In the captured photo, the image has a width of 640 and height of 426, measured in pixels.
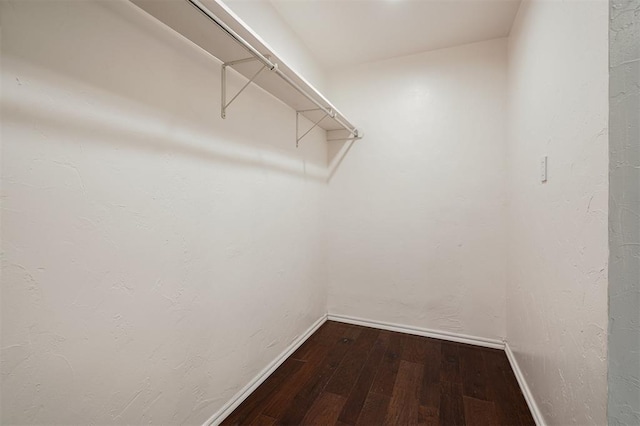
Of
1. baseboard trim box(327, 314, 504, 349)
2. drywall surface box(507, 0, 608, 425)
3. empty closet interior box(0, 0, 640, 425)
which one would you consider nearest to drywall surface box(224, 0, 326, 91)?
empty closet interior box(0, 0, 640, 425)

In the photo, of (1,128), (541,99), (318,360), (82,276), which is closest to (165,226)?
(82,276)

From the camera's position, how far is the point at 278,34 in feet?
6.34

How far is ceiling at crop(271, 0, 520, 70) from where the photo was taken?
6.06 feet

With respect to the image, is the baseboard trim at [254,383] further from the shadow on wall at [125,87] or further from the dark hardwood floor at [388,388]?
the shadow on wall at [125,87]

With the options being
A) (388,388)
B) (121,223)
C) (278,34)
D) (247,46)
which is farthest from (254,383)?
(278,34)

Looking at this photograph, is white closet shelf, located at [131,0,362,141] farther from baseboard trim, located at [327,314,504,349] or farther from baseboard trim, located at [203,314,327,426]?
baseboard trim, located at [327,314,504,349]

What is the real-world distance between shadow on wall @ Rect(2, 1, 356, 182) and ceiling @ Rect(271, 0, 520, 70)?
847 mm

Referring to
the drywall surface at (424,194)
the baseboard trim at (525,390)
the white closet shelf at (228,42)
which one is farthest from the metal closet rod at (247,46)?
the baseboard trim at (525,390)

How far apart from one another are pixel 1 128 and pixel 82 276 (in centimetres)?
47

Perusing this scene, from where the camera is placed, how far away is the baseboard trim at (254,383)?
1424mm

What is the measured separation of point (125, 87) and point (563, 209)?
1.76 metres

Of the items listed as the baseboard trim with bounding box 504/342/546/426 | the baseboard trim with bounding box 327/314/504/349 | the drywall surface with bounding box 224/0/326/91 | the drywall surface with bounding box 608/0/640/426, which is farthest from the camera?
the baseboard trim with bounding box 327/314/504/349

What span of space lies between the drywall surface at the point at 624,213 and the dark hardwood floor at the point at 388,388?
939mm

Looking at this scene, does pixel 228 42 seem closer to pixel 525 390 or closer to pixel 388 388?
pixel 388 388
